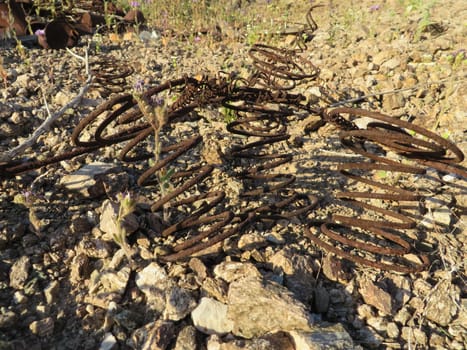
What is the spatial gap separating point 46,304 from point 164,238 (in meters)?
0.62

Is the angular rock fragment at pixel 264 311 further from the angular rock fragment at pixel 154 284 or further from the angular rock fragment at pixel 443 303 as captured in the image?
the angular rock fragment at pixel 443 303

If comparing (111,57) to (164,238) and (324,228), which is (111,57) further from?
(324,228)

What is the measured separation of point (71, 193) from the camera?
6.56 ft

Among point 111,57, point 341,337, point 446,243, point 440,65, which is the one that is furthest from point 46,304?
point 440,65

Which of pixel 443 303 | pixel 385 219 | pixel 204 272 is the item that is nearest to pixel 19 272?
pixel 204 272

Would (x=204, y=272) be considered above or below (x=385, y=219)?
above

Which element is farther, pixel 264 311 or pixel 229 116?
pixel 229 116

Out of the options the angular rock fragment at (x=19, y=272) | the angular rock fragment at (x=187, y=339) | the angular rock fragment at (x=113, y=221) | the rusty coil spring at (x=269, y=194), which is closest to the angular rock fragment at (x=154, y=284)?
the angular rock fragment at (x=187, y=339)

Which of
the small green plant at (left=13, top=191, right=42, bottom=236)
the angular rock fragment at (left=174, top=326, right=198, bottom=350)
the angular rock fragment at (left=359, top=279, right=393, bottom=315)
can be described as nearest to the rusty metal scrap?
the angular rock fragment at (left=359, top=279, right=393, bottom=315)

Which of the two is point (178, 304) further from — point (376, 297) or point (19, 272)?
point (376, 297)

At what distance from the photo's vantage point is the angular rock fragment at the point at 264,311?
4.14 feet

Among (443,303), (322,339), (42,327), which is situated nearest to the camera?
(322,339)

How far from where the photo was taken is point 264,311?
129cm

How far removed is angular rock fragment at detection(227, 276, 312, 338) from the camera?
1.26m
